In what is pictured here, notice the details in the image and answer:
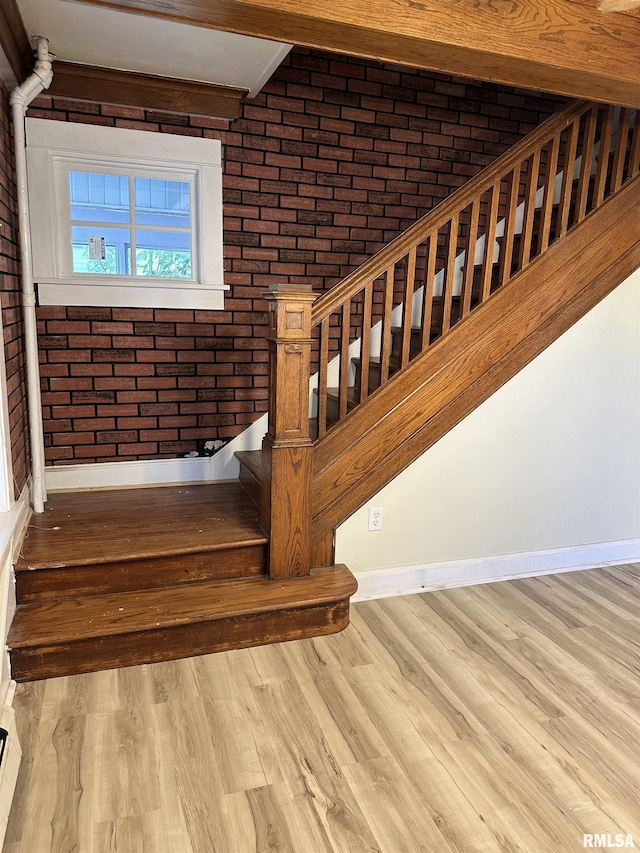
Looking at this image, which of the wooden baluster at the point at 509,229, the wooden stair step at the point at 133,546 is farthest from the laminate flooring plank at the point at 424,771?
the wooden baluster at the point at 509,229

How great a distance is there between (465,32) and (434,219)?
2.49 feet

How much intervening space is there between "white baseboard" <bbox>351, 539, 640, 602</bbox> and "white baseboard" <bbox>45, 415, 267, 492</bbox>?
1081 millimetres

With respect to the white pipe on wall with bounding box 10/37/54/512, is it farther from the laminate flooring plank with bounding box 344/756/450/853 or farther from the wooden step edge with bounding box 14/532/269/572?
the laminate flooring plank with bounding box 344/756/450/853

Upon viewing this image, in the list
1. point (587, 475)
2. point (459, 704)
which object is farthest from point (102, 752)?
point (587, 475)

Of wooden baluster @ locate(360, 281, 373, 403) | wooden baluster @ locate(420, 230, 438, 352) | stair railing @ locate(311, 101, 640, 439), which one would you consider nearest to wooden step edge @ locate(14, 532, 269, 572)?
stair railing @ locate(311, 101, 640, 439)

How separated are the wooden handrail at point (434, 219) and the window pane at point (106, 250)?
4.05 ft

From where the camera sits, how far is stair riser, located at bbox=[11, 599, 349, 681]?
216cm

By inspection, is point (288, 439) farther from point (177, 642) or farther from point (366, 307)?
point (177, 642)

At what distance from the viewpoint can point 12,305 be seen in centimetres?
266

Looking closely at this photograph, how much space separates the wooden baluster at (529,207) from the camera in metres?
2.61

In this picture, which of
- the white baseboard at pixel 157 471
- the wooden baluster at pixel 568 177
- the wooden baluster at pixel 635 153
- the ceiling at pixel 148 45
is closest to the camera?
the ceiling at pixel 148 45

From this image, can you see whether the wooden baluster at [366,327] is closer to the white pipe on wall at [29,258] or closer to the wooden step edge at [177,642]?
the wooden step edge at [177,642]

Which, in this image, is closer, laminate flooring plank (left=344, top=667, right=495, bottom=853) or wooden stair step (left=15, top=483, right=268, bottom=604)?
laminate flooring plank (left=344, top=667, right=495, bottom=853)

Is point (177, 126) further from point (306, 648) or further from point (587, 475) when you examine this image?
point (587, 475)
